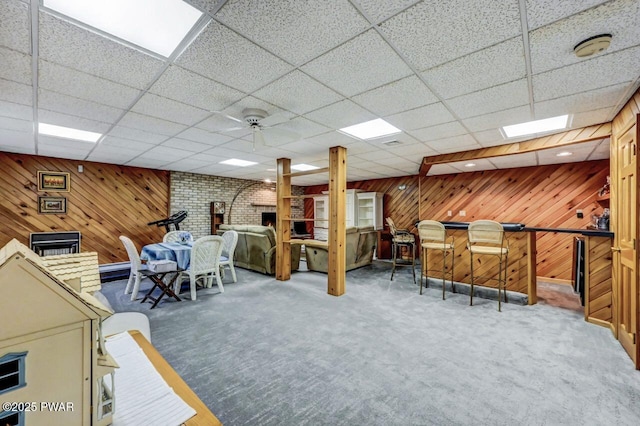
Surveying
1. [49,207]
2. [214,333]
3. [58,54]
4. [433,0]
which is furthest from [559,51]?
[49,207]

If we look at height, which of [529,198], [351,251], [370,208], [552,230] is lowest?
[351,251]

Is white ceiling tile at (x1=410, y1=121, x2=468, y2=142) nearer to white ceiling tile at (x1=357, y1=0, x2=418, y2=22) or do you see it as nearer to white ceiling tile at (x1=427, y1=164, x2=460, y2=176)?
white ceiling tile at (x1=427, y1=164, x2=460, y2=176)

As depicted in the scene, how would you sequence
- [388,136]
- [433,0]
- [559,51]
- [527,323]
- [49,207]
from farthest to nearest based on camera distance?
[49,207]
[388,136]
[527,323]
[559,51]
[433,0]

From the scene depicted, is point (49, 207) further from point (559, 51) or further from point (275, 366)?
point (559, 51)

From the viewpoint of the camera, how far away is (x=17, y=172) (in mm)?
5062

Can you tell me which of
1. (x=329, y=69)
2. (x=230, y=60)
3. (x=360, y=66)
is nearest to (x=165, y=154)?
(x=230, y=60)

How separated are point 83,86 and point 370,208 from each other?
7.06 metres

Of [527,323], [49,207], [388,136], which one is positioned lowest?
[527,323]

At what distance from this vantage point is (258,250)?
19.1 ft

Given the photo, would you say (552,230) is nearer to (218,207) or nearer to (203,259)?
(203,259)

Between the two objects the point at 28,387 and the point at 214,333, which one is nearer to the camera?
the point at 28,387

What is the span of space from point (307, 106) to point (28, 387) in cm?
281

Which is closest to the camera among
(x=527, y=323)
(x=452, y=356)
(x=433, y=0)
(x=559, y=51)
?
(x=433, y=0)

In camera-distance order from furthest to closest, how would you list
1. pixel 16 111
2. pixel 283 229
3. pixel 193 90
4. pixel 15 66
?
1. pixel 283 229
2. pixel 16 111
3. pixel 193 90
4. pixel 15 66
